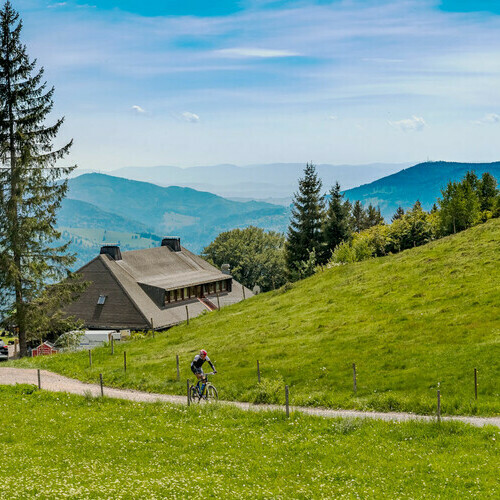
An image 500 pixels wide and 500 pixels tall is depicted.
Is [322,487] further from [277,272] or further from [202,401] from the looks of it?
[277,272]

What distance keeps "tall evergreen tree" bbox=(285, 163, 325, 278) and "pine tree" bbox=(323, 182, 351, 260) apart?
4.09 feet

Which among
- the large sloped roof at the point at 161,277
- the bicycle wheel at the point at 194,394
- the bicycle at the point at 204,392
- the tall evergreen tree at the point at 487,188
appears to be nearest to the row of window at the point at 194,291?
the large sloped roof at the point at 161,277

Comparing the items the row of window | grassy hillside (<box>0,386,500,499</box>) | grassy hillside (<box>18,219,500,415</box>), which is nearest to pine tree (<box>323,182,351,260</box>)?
the row of window

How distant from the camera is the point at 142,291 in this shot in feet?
252

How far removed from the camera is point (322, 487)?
15188 mm

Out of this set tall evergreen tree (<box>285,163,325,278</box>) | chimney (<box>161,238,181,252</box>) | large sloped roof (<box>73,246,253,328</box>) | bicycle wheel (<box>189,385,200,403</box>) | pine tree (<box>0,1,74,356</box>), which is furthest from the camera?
chimney (<box>161,238,181,252</box>)

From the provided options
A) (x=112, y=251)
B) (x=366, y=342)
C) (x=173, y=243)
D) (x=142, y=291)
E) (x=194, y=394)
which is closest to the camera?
(x=194, y=394)

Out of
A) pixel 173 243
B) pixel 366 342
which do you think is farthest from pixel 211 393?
pixel 173 243

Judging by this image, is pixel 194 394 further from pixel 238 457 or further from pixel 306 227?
pixel 306 227

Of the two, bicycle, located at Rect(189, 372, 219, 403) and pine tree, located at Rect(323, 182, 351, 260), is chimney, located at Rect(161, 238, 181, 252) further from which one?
bicycle, located at Rect(189, 372, 219, 403)

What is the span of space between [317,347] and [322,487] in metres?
17.1

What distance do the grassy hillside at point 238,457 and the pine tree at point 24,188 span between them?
23.6 m

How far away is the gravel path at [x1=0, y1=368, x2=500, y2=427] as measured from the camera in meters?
20.7

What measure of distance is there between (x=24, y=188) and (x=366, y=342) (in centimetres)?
2949
